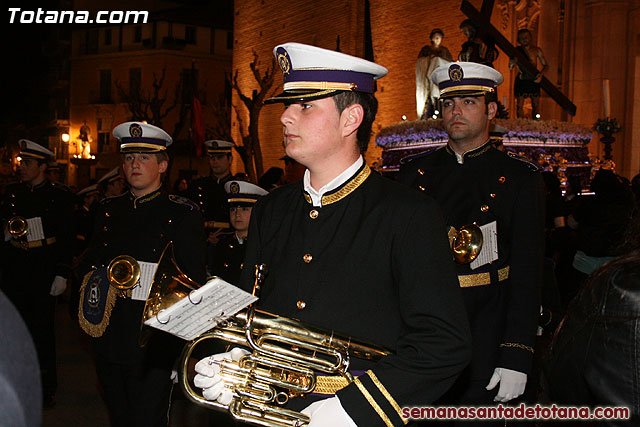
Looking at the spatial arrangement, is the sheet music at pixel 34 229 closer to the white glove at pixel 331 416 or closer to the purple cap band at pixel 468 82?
the purple cap band at pixel 468 82

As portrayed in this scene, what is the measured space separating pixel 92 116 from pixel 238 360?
5824 cm

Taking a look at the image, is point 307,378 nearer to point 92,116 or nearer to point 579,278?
point 579,278

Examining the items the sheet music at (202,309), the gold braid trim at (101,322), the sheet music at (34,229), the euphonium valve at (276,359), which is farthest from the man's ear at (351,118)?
the sheet music at (34,229)

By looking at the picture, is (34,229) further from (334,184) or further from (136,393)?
(334,184)

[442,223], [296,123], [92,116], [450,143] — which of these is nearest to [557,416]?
[442,223]

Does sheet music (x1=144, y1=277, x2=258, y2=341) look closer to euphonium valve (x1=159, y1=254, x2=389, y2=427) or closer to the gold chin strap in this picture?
euphonium valve (x1=159, y1=254, x2=389, y2=427)

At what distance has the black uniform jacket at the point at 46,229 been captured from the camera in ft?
22.4

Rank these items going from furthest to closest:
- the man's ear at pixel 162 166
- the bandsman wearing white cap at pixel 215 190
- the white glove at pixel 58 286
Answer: the bandsman wearing white cap at pixel 215 190
the white glove at pixel 58 286
the man's ear at pixel 162 166

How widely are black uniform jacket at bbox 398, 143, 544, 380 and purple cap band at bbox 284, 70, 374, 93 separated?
156 cm

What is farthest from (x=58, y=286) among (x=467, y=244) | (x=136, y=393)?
(x=467, y=244)

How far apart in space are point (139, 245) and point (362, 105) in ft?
8.59

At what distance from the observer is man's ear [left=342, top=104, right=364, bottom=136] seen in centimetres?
259

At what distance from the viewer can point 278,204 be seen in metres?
2.85

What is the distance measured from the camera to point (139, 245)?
468 cm
